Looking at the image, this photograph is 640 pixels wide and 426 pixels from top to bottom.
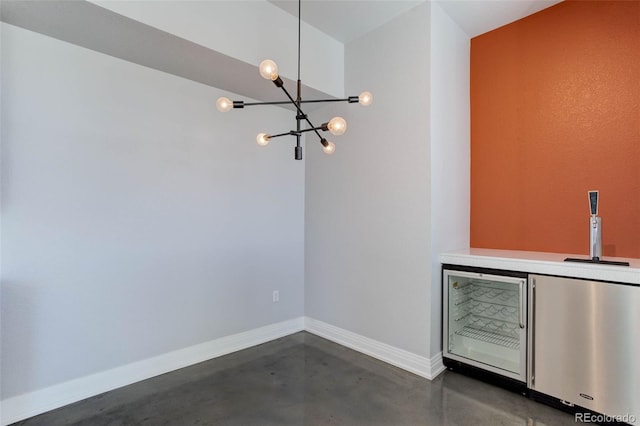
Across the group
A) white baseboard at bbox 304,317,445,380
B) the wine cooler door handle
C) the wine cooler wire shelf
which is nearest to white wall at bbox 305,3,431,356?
white baseboard at bbox 304,317,445,380

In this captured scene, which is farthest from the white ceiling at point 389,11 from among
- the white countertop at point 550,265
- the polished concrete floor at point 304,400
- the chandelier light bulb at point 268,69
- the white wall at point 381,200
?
the polished concrete floor at point 304,400

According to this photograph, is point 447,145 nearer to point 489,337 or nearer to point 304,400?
point 489,337

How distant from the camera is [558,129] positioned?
275 cm

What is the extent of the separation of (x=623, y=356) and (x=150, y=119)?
3.83m

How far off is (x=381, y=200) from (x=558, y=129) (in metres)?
1.63

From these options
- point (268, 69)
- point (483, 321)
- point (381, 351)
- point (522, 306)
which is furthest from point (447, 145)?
point (381, 351)

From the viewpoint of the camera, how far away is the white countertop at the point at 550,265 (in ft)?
6.48

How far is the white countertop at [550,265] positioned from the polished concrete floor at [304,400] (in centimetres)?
96

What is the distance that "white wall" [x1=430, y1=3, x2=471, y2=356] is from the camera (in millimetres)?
2705

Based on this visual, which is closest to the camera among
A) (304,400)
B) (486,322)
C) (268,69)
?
(268,69)

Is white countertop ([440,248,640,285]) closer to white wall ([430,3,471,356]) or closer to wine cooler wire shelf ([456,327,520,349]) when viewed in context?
white wall ([430,3,471,356])

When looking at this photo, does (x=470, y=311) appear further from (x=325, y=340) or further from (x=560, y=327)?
(x=325, y=340)

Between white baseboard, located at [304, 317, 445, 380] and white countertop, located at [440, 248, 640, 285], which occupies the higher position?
white countertop, located at [440, 248, 640, 285]

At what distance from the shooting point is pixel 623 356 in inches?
76.6
